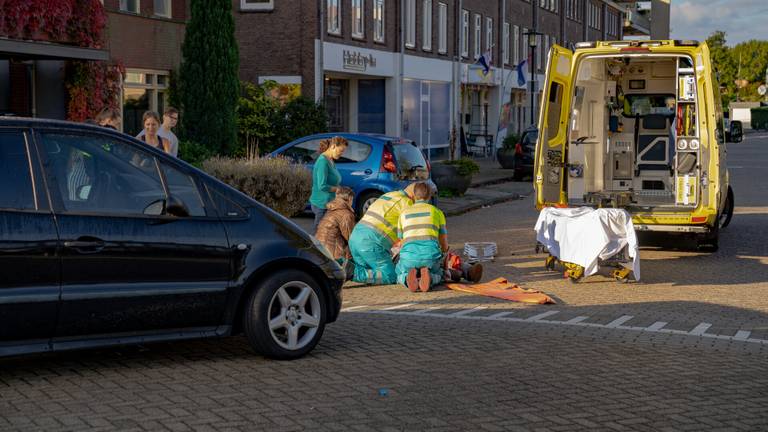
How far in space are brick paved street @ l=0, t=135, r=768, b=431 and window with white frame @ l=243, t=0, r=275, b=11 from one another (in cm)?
2314

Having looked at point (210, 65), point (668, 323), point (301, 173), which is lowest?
point (668, 323)

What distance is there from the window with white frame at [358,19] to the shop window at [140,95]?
10.00 metres

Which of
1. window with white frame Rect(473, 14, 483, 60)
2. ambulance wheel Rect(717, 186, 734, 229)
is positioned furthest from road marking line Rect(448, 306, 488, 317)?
window with white frame Rect(473, 14, 483, 60)

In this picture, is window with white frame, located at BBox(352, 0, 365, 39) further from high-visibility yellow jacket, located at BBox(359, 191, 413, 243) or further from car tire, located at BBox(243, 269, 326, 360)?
car tire, located at BBox(243, 269, 326, 360)

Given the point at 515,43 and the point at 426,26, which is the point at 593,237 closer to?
the point at 426,26

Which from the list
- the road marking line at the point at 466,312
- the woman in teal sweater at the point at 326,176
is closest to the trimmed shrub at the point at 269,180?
the woman in teal sweater at the point at 326,176

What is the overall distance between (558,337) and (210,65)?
18.5 m

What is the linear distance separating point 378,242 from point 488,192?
15442mm

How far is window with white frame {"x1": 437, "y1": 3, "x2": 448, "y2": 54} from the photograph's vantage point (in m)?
43.6

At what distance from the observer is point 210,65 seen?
85.7ft

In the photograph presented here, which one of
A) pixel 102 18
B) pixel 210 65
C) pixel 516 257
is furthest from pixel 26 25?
pixel 516 257

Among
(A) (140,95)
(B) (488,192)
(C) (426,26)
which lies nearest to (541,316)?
(B) (488,192)

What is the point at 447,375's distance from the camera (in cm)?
743

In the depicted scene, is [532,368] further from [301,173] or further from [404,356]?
[301,173]
